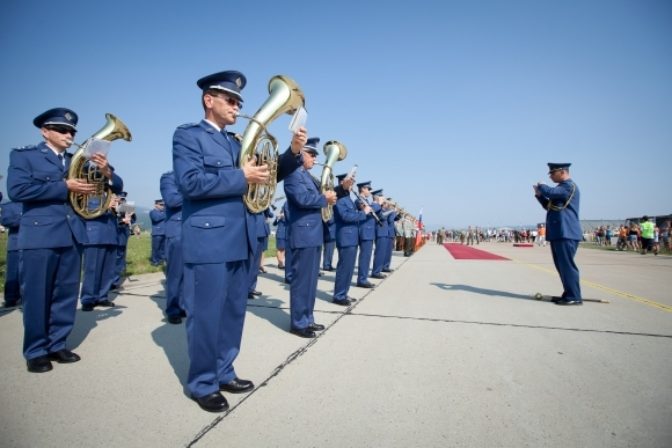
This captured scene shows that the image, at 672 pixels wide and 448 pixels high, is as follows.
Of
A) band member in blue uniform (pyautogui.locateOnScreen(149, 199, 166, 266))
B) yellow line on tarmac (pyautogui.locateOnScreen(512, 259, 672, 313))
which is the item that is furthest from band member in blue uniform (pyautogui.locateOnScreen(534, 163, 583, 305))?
band member in blue uniform (pyautogui.locateOnScreen(149, 199, 166, 266))

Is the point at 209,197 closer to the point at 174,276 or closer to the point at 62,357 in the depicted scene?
the point at 62,357

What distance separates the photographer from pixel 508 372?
3.13 m

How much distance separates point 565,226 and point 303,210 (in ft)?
15.3

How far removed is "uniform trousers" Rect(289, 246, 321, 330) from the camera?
4.18m

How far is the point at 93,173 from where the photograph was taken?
3.87m

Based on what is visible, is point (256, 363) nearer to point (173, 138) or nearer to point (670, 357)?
point (173, 138)

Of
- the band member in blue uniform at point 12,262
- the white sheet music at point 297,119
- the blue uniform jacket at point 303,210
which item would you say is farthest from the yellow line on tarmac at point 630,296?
the band member in blue uniform at point 12,262

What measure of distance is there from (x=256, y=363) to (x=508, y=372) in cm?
228

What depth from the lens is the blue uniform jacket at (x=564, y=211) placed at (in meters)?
6.08

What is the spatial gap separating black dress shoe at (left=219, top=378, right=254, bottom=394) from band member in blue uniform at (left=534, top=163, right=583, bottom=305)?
18.5 ft

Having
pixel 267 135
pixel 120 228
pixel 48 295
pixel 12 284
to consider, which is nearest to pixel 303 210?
pixel 267 135

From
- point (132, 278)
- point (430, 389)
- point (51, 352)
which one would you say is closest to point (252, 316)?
point (51, 352)

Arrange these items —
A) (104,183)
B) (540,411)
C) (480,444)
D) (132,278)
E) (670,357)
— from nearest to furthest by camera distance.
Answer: (480,444) < (540,411) < (670,357) < (104,183) < (132,278)

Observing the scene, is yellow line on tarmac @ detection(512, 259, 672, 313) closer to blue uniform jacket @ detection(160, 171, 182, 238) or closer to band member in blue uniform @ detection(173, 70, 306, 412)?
band member in blue uniform @ detection(173, 70, 306, 412)
